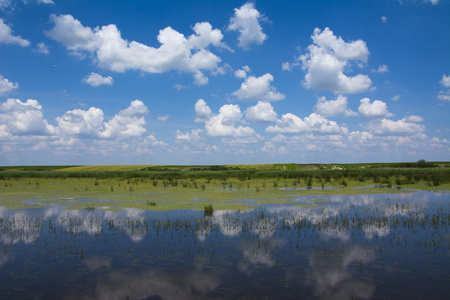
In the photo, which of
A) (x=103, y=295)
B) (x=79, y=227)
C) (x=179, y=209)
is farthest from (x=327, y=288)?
(x=179, y=209)

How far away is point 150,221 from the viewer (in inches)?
577

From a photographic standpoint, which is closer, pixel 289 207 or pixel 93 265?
pixel 93 265

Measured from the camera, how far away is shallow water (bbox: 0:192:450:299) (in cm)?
718

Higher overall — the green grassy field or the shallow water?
the green grassy field

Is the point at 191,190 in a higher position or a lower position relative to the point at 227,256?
higher

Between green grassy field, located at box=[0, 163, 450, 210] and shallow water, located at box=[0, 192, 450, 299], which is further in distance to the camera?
green grassy field, located at box=[0, 163, 450, 210]

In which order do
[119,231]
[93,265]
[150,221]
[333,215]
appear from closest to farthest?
[93,265]
[119,231]
[150,221]
[333,215]

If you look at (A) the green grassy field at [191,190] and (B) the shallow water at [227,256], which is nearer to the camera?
(B) the shallow water at [227,256]

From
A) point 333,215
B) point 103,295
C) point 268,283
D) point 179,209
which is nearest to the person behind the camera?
point 103,295

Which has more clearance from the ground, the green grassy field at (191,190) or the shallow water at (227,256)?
the green grassy field at (191,190)

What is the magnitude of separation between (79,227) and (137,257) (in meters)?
5.43

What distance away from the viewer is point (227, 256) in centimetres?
949

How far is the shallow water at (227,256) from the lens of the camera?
7.18 metres

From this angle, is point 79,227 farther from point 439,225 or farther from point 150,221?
point 439,225
